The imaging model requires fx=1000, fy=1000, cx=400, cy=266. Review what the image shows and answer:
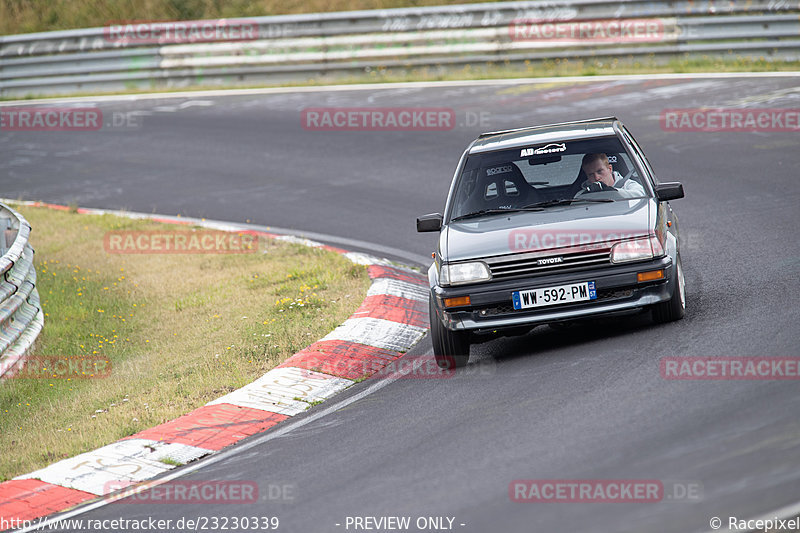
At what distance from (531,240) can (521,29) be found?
13.9 metres

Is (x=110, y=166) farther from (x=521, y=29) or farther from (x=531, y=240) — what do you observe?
(x=531, y=240)

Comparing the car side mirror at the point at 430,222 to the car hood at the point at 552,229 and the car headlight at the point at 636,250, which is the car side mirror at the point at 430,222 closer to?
the car hood at the point at 552,229

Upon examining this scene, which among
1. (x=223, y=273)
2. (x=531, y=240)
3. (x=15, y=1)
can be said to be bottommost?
(x=223, y=273)

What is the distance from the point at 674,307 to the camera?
7363 mm

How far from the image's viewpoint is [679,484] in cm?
485

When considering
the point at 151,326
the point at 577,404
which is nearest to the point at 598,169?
the point at 577,404

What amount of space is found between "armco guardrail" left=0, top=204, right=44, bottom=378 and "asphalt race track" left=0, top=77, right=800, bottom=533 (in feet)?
10.1

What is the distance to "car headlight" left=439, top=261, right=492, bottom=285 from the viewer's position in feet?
23.9

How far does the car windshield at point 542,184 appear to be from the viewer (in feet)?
26.1

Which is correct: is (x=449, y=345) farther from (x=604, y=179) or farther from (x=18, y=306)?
(x=18, y=306)

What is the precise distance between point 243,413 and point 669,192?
3.65m

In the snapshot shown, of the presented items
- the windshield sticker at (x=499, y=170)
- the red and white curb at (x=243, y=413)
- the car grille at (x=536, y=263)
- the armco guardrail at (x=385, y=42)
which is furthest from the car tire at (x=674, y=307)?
the armco guardrail at (x=385, y=42)

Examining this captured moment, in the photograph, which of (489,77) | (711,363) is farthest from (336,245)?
(489,77)

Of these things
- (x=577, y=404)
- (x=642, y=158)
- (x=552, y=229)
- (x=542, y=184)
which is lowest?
(x=577, y=404)
